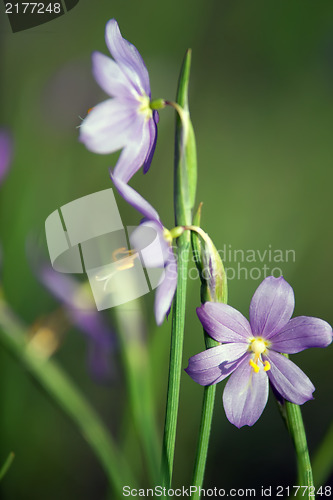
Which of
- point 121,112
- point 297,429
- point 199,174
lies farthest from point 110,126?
point 199,174

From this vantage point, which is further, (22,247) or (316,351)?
(316,351)

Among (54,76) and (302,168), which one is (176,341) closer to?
(54,76)

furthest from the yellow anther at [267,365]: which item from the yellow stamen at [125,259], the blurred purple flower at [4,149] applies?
the blurred purple flower at [4,149]

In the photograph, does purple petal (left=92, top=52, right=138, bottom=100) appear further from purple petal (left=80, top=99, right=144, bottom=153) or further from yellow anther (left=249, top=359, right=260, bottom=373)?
yellow anther (left=249, top=359, right=260, bottom=373)

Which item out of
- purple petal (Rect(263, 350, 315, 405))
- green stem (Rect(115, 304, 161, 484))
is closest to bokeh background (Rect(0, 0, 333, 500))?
green stem (Rect(115, 304, 161, 484))

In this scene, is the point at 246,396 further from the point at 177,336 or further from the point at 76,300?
the point at 76,300

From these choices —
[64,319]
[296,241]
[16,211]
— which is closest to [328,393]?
[296,241]
